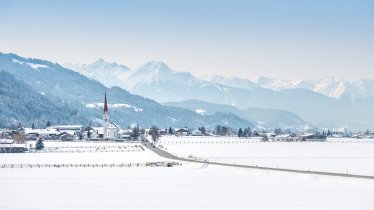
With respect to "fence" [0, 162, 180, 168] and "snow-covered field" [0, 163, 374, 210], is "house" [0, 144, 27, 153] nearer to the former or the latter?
"fence" [0, 162, 180, 168]

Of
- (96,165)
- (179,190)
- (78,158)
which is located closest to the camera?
(179,190)

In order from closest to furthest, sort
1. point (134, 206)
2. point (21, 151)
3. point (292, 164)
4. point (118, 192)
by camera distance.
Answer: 1. point (134, 206)
2. point (118, 192)
3. point (292, 164)
4. point (21, 151)

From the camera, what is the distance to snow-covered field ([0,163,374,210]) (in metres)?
57.0

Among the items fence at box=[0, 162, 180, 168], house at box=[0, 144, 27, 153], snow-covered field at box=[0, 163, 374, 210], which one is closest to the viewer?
snow-covered field at box=[0, 163, 374, 210]

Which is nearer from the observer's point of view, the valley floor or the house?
the valley floor

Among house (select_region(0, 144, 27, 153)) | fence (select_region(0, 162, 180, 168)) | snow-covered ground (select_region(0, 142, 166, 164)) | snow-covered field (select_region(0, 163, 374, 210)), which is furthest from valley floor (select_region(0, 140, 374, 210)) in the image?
house (select_region(0, 144, 27, 153))

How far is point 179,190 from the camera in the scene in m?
67.8

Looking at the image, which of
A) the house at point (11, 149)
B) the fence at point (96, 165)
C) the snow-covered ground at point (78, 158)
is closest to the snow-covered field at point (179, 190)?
the fence at point (96, 165)

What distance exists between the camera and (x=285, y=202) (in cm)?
5847

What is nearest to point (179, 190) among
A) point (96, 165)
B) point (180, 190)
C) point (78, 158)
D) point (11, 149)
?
point (180, 190)

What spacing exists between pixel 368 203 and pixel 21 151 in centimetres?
11304

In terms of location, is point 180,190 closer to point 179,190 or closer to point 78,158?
point 179,190

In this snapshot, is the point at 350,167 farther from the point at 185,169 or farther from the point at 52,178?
the point at 52,178

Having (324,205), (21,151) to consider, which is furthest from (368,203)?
(21,151)
